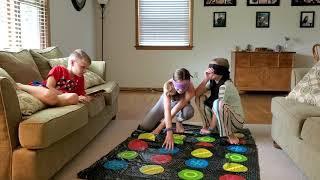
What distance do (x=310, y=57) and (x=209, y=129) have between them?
3888 millimetres

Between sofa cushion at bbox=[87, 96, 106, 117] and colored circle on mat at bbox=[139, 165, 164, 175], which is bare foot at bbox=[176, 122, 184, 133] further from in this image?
colored circle on mat at bbox=[139, 165, 164, 175]

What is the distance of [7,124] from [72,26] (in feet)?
12.4

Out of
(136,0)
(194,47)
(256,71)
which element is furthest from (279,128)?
(136,0)

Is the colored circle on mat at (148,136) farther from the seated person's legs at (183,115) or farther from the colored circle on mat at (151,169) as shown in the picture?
the colored circle on mat at (151,169)

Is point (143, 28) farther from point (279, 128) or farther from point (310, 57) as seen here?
point (279, 128)

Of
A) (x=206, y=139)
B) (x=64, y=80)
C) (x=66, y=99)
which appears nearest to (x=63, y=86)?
(x=64, y=80)

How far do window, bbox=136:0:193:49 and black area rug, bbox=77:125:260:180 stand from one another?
3.71m

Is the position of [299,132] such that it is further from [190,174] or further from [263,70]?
[263,70]

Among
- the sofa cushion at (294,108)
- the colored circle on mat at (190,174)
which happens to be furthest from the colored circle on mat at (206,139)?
the colored circle on mat at (190,174)

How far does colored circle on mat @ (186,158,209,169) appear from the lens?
93.7 inches

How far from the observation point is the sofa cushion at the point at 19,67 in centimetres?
260

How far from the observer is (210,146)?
2834 millimetres

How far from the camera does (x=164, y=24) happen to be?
653 centimetres

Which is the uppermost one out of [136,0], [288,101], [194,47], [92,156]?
[136,0]
